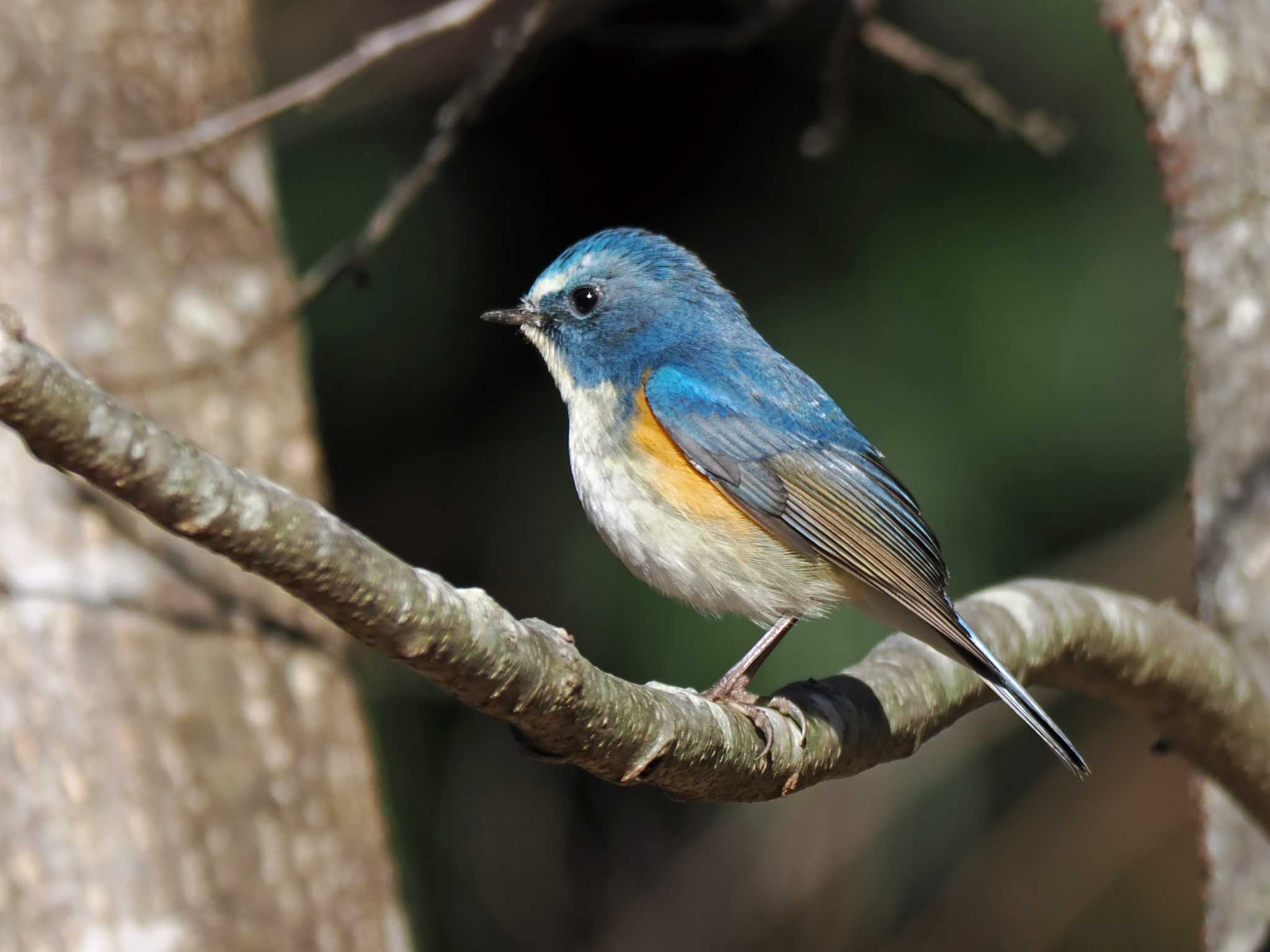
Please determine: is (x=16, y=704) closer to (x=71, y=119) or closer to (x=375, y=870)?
(x=375, y=870)

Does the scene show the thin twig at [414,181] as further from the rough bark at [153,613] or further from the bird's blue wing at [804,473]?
the bird's blue wing at [804,473]

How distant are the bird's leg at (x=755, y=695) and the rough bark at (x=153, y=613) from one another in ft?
4.24

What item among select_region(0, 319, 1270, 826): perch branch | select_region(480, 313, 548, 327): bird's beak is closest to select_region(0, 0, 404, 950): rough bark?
select_region(480, 313, 548, 327): bird's beak

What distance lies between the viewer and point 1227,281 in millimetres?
3400

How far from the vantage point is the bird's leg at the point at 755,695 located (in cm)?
245

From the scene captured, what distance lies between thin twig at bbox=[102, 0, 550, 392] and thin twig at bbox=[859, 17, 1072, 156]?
1.05 meters

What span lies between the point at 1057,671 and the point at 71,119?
9.13ft

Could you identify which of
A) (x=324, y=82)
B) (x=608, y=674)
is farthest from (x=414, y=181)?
(x=608, y=674)

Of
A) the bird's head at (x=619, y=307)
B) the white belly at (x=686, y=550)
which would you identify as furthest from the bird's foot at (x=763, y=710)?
the bird's head at (x=619, y=307)

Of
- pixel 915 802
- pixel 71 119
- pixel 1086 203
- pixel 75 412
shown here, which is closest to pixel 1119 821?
pixel 915 802

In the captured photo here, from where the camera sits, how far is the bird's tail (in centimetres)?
284

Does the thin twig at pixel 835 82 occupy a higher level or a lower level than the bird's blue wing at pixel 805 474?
higher

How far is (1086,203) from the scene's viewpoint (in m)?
5.34

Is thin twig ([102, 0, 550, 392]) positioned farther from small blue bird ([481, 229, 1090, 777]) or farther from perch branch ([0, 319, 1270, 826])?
perch branch ([0, 319, 1270, 826])
